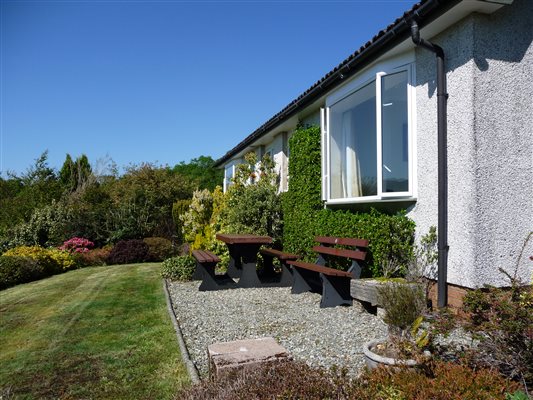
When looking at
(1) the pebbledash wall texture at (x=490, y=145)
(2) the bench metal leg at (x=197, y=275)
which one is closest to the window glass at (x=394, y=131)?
(1) the pebbledash wall texture at (x=490, y=145)

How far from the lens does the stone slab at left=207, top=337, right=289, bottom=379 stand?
3.19 metres

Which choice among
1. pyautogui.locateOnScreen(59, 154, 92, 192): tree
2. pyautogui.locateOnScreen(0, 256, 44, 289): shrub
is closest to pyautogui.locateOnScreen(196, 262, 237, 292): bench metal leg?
pyautogui.locateOnScreen(0, 256, 44, 289): shrub

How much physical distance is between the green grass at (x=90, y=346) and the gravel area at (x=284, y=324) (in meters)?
0.36

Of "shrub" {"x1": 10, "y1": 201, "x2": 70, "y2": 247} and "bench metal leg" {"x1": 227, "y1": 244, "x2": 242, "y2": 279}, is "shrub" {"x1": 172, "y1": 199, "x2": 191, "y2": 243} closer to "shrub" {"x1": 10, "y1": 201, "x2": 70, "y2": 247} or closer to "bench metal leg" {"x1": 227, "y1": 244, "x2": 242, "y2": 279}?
"shrub" {"x1": 10, "y1": 201, "x2": 70, "y2": 247}

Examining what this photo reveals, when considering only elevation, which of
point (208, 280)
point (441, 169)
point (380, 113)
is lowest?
point (208, 280)

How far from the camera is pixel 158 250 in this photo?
16.0 metres

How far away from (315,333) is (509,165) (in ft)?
10.3

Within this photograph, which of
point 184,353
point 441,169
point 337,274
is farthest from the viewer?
point 337,274

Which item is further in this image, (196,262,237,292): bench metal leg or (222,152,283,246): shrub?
(222,152,283,246): shrub

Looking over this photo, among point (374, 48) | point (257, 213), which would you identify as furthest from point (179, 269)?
point (374, 48)

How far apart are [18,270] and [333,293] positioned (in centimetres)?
949

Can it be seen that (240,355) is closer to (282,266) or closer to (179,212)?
(282,266)

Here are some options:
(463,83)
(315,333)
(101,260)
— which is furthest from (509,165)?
(101,260)

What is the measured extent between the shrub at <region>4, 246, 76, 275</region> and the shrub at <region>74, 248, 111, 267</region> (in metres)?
0.39
